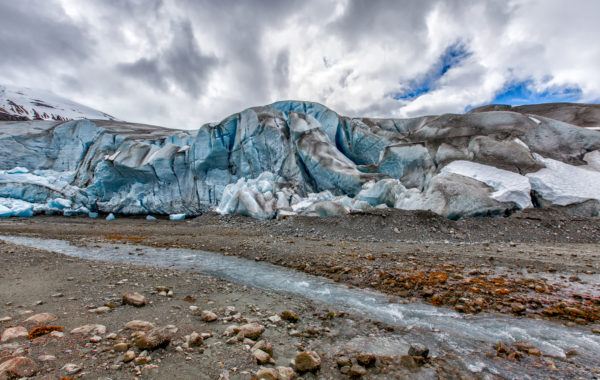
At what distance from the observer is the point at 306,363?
3406 millimetres

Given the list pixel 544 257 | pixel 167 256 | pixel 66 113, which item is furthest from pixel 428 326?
pixel 66 113

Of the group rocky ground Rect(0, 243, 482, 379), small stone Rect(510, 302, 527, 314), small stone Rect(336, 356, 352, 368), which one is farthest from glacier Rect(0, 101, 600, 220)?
small stone Rect(336, 356, 352, 368)

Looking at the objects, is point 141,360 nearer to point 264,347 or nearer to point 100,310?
point 264,347

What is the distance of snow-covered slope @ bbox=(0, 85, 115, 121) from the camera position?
87.3 meters

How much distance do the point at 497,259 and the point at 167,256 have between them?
11.4 metres

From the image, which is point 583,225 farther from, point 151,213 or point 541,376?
point 151,213

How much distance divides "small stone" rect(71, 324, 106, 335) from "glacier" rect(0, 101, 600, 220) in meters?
15.3

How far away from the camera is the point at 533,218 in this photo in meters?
14.3

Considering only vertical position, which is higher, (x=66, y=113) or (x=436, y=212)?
(x=66, y=113)

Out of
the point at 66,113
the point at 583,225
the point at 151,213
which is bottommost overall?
the point at 151,213

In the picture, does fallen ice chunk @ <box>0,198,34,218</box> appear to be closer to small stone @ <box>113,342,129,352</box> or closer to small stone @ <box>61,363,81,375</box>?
small stone @ <box>113,342,129,352</box>

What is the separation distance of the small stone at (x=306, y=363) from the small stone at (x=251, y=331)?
2.86ft

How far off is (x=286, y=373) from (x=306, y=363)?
0.28 meters

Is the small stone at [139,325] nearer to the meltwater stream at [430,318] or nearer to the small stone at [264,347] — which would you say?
the small stone at [264,347]
